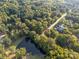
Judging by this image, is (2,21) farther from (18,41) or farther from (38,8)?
Answer: (38,8)

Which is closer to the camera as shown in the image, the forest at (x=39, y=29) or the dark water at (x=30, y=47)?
the forest at (x=39, y=29)

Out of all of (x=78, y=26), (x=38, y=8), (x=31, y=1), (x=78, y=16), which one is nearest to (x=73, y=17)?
(x=78, y=16)

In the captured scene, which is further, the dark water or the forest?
the dark water

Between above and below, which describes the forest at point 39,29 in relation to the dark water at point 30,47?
above

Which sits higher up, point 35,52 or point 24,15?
point 24,15

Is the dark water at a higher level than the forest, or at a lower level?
lower

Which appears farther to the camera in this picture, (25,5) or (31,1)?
(31,1)
